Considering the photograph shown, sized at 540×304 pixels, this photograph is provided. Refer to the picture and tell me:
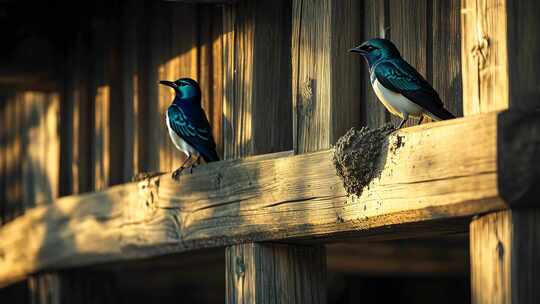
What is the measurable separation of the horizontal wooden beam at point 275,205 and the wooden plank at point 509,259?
0.10 meters

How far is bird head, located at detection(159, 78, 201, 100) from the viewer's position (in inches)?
328

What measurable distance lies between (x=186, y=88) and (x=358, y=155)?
94.7 inches

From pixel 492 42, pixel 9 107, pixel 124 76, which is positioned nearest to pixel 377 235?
pixel 492 42

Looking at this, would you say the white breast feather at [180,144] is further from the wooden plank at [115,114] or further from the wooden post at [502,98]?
the wooden post at [502,98]

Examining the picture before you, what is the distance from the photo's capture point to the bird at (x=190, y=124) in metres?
8.20

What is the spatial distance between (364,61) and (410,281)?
6971 mm

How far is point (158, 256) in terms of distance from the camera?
324 inches

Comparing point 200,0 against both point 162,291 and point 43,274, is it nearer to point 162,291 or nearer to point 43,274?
point 43,274

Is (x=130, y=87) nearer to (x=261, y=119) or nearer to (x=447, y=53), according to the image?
(x=261, y=119)

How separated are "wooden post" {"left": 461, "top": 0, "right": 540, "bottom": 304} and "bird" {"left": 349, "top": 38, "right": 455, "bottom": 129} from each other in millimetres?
486

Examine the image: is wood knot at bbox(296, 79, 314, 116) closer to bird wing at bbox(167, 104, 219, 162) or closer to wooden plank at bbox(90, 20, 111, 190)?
bird wing at bbox(167, 104, 219, 162)

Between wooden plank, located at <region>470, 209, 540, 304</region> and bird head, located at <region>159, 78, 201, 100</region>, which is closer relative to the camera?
wooden plank, located at <region>470, 209, 540, 304</region>

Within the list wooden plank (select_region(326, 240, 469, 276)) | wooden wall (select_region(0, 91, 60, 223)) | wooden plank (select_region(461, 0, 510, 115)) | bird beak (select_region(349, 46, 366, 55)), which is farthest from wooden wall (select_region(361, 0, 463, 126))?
wooden plank (select_region(326, 240, 469, 276))

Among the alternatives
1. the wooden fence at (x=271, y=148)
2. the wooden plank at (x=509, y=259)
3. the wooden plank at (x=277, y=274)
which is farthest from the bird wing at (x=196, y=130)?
the wooden plank at (x=509, y=259)
